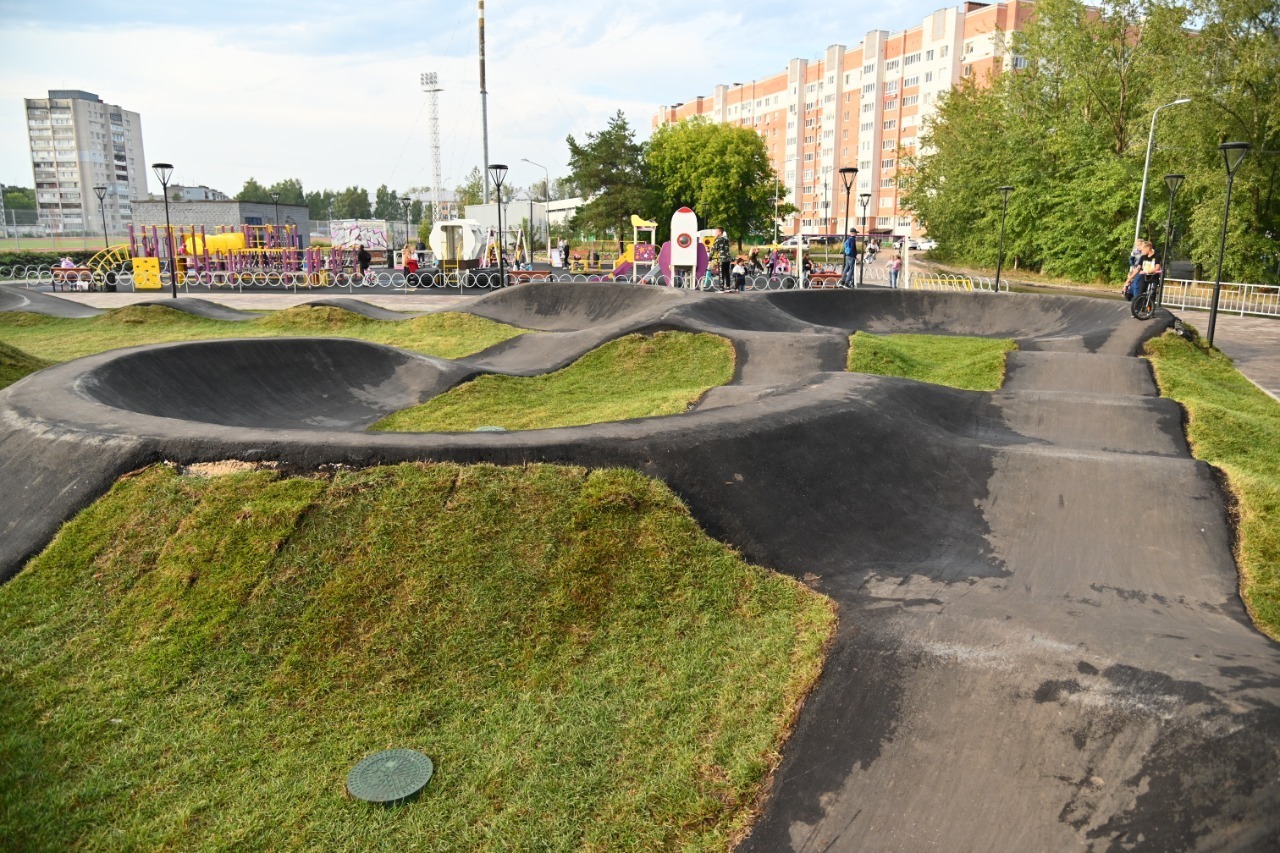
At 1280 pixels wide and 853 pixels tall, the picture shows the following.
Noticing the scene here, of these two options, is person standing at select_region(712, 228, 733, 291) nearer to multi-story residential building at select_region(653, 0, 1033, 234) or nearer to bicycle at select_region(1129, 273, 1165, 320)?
bicycle at select_region(1129, 273, 1165, 320)

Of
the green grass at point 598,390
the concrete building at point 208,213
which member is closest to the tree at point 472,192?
the concrete building at point 208,213

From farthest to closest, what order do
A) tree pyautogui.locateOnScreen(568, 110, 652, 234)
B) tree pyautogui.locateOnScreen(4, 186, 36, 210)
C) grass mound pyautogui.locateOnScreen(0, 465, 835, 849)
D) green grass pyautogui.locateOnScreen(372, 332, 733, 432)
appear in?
tree pyautogui.locateOnScreen(4, 186, 36, 210), tree pyautogui.locateOnScreen(568, 110, 652, 234), green grass pyautogui.locateOnScreen(372, 332, 733, 432), grass mound pyautogui.locateOnScreen(0, 465, 835, 849)

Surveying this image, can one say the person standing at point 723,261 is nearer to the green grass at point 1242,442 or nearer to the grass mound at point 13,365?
the green grass at point 1242,442

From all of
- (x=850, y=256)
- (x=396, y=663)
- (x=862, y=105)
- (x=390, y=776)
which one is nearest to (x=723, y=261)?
(x=850, y=256)

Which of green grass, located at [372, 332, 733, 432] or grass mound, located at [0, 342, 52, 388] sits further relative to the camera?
grass mound, located at [0, 342, 52, 388]

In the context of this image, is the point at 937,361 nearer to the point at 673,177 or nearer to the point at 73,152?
the point at 673,177

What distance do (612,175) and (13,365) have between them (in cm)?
5109

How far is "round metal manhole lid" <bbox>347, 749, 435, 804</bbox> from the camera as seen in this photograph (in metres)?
4.09

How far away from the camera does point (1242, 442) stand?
31.5 feet

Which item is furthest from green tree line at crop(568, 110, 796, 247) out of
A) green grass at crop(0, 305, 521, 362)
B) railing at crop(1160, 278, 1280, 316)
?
green grass at crop(0, 305, 521, 362)

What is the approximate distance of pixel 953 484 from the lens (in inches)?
302

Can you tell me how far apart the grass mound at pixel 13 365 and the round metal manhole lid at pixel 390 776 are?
37.9 ft

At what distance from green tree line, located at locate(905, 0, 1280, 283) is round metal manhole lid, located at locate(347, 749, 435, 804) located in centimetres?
3668

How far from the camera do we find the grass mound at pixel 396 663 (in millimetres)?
4039
